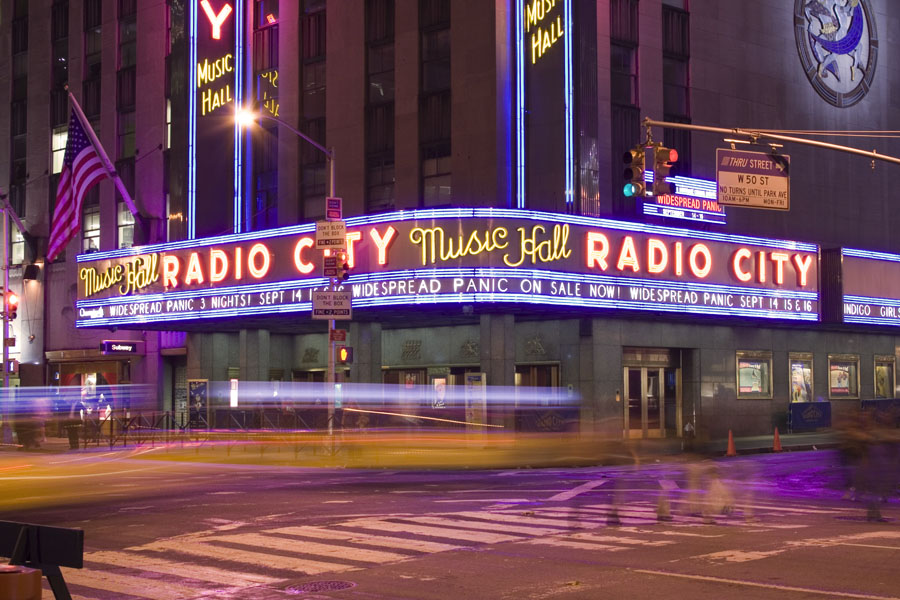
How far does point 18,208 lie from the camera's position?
57406 millimetres

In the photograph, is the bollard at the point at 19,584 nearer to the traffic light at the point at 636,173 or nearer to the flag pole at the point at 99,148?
the traffic light at the point at 636,173

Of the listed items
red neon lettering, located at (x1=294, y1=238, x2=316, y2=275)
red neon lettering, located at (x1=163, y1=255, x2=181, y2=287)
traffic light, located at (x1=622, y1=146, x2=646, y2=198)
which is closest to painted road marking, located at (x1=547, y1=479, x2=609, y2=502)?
traffic light, located at (x1=622, y1=146, x2=646, y2=198)

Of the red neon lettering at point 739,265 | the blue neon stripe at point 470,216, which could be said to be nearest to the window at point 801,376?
the blue neon stripe at point 470,216

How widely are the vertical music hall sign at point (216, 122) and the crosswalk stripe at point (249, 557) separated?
30.8 m

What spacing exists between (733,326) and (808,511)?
2425cm

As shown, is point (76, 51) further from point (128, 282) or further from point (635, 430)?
point (635, 430)

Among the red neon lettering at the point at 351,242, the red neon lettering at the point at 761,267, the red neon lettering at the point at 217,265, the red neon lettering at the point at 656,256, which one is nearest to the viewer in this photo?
the red neon lettering at the point at 351,242

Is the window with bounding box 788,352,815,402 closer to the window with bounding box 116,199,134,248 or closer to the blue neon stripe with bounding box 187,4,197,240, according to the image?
the blue neon stripe with bounding box 187,4,197,240

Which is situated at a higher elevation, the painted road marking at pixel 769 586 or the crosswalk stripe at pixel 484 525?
the painted road marking at pixel 769 586

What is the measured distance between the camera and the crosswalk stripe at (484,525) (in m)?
15.4

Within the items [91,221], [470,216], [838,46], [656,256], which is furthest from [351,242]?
[838,46]

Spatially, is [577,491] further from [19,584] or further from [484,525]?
[19,584]

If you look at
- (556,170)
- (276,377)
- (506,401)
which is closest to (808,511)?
(506,401)

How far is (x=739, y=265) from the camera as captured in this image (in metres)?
38.5
